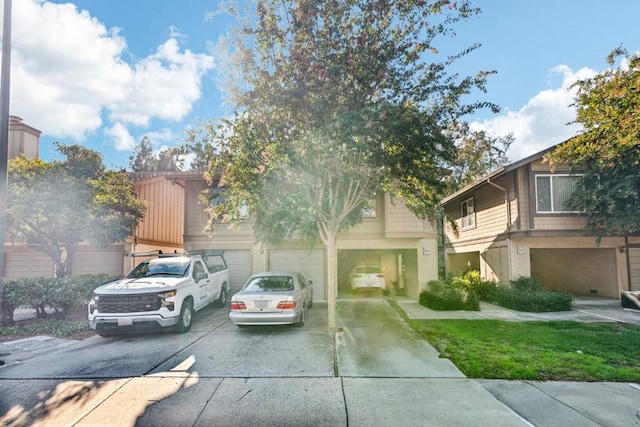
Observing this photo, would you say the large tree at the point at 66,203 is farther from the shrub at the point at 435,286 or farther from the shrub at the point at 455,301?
the shrub at the point at 435,286

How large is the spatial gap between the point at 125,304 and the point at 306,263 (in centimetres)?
837

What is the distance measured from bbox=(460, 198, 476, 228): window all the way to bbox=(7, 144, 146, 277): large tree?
16465 mm

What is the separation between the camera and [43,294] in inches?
424

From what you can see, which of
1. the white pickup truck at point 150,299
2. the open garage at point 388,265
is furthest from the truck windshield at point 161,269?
the open garage at point 388,265

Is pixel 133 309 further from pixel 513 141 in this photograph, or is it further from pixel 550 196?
pixel 513 141

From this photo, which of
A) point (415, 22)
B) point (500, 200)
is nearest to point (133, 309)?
point (415, 22)

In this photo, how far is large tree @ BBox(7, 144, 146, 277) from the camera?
1090cm

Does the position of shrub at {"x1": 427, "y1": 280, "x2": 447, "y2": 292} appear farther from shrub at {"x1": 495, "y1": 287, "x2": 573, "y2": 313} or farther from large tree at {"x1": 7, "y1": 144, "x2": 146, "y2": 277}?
large tree at {"x1": 7, "y1": 144, "x2": 146, "y2": 277}

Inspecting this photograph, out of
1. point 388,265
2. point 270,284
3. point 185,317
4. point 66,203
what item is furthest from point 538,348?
point 66,203

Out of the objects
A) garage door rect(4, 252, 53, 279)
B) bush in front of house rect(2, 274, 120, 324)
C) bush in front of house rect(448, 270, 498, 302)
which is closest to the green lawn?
bush in front of house rect(448, 270, 498, 302)

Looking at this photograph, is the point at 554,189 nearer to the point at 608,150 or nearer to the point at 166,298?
the point at 608,150

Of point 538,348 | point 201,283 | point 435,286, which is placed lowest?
point 538,348

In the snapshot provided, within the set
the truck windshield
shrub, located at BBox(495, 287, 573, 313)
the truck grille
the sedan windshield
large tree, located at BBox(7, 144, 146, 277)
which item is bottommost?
shrub, located at BBox(495, 287, 573, 313)

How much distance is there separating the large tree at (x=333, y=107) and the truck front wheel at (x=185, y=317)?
105 inches
